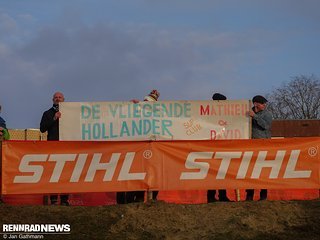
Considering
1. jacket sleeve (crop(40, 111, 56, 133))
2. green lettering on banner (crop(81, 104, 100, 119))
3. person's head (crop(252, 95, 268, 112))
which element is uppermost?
person's head (crop(252, 95, 268, 112))

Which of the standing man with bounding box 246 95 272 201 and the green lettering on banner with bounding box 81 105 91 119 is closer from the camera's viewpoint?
the green lettering on banner with bounding box 81 105 91 119

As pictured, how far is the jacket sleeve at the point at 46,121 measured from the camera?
1056 centimetres

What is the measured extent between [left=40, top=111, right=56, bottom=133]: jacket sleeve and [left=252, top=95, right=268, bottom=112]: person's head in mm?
4121

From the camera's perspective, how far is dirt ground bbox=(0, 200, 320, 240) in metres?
8.34

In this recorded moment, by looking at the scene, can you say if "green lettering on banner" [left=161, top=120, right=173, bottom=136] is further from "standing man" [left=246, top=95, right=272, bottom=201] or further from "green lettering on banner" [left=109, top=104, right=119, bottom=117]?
"standing man" [left=246, top=95, right=272, bottom=201]

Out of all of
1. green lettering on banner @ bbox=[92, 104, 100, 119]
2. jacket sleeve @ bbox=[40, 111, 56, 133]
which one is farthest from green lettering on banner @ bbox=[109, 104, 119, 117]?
jacket sleeve @ bbox=[40, 111, 56, 133]

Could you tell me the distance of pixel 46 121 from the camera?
10586 mm

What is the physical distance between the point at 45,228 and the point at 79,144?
1.96 m

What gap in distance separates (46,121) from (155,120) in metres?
2.20

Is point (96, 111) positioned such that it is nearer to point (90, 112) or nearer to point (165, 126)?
point (90, 112)

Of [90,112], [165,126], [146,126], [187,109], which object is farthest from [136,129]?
[187,109]

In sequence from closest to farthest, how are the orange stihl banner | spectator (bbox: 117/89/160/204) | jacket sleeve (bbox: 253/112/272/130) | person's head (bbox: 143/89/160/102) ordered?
the orange stihl banner → spectator (bbox: 117/89/160/204) → jacket sleeve (bbox: 253/112/272/130) → person's head (bbox: 143/89/160/102)

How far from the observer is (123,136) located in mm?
10570

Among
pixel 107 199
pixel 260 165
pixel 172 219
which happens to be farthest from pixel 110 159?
pixel 260 165
